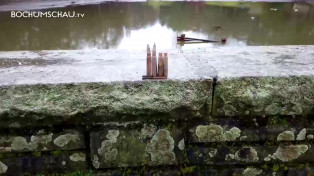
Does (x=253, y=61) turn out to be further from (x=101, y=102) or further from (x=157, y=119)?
(x=101, y=102)

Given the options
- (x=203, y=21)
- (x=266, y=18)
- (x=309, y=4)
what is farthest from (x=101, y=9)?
(x=309, y=4)

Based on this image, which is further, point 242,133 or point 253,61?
point 253,61

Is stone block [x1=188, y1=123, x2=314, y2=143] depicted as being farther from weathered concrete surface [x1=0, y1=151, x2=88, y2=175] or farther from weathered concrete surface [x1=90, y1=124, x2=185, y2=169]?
weathered concrete surface [x1=0, y1=151, x2=88, y2=175]

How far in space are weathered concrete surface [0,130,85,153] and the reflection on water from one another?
223 inches

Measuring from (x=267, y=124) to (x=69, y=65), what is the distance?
102 centimetres

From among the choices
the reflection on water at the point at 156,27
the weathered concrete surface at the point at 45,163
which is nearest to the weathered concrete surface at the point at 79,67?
the weathered concrete surface at the point at 45,163

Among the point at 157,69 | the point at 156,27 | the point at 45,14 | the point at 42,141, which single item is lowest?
the point at 42,141

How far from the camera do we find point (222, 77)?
59.8 inches

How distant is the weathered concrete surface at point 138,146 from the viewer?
156 centimetres

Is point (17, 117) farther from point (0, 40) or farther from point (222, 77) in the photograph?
point (0, 40)

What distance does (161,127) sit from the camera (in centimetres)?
157

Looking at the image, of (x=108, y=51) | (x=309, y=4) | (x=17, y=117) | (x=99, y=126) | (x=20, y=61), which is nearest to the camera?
(x=17, y=117)

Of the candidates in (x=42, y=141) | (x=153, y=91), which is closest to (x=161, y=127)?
(x=153, y=91)

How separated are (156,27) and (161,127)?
8295 millimetres
